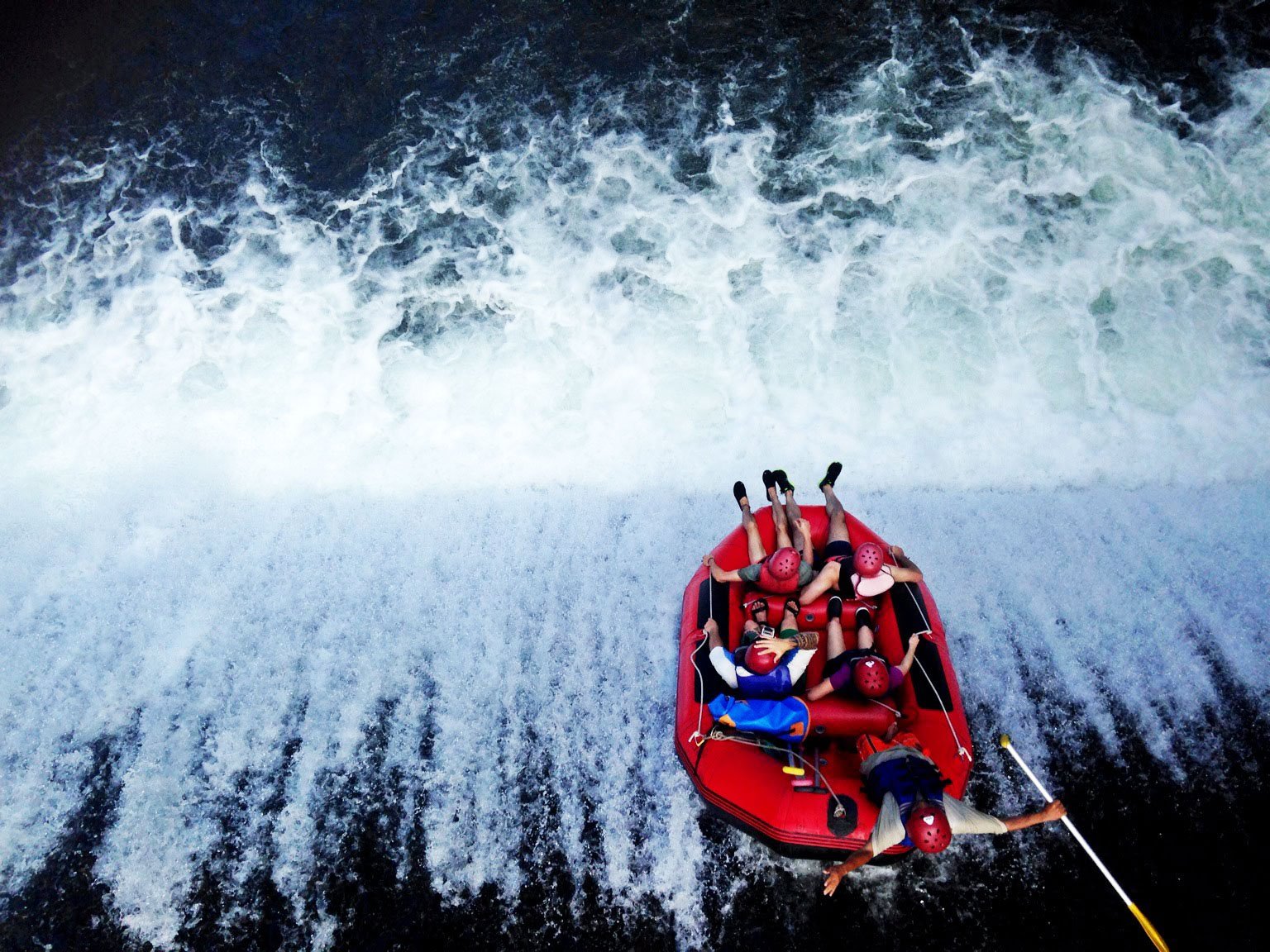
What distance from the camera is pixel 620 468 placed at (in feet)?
22.8

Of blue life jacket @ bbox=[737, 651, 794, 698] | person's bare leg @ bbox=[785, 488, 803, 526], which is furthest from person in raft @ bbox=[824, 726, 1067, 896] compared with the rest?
person's bare leg @ bbox=[785, 488, 803, 526]

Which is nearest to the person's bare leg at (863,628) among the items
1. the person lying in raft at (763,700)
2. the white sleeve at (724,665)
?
Answer: the person lying in raft at (763,700)

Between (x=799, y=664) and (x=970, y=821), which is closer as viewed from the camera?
(x=970, y=821)

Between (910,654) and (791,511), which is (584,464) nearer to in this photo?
(791,511)

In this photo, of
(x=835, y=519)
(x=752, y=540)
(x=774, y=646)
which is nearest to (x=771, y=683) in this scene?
(x=774, y=646)

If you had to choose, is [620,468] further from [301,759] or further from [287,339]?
[287,339]

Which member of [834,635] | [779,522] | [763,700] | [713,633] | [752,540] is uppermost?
[779,522]

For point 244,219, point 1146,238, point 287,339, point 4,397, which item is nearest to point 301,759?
point 287,339

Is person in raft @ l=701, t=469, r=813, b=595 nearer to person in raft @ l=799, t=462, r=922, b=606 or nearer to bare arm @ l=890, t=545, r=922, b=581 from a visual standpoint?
person in raft @ l=799, t=462, r=922, b=606

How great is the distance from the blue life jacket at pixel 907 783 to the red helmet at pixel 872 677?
392mm

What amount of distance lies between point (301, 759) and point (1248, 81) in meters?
10.9

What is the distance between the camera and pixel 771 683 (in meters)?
4.61

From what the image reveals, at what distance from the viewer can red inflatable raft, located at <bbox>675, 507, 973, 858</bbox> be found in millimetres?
4328

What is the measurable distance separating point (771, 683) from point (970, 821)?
1.21m
